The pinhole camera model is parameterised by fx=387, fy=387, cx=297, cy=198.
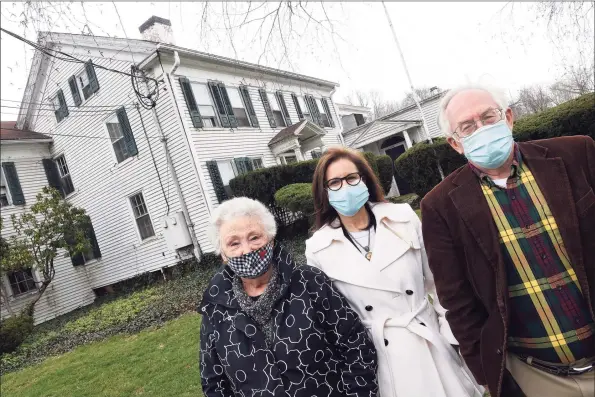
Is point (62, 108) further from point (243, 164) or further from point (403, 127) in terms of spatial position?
point (403, 127)

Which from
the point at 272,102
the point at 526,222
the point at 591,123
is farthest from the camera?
the point at 272,102

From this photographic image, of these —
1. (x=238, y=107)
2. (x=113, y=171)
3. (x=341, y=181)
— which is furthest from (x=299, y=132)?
(x=341, y=181)

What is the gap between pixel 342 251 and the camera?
229 cm

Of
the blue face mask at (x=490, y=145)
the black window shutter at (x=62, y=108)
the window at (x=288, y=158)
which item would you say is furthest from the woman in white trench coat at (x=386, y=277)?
the black window shutter at (x=62, y=108)

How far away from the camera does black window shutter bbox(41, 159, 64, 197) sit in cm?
1696

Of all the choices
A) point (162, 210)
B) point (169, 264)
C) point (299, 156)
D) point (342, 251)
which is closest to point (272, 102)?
point (299, 156)

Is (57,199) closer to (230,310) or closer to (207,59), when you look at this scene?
(207,59)

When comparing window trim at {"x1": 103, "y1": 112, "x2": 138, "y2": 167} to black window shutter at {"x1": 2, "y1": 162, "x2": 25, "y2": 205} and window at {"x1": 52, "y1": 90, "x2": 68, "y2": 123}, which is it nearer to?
window at {"x1": 52, "y1": 90, "x2": 68, "y2": 123}

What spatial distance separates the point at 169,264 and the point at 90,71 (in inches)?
328

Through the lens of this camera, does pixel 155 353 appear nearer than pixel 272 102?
Yes

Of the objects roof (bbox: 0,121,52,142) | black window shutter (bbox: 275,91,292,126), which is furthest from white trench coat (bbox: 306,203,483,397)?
roof (bbox: 0,121,52,142)

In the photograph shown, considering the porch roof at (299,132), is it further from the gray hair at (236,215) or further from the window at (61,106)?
the gray hair at (236,215)

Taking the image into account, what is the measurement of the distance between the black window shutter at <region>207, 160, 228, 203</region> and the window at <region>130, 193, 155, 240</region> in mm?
3354

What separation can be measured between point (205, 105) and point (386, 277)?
1367cm
